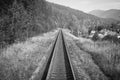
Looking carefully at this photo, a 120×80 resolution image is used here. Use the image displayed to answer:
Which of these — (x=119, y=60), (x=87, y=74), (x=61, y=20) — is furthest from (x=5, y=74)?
(x=61, y=20)

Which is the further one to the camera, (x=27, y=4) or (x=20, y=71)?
(x=27, y=4)

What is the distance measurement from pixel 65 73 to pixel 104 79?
257cm

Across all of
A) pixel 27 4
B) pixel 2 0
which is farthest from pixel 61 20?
pixel 2 0

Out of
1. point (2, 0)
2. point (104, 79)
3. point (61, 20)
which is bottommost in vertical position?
point (104, 79)

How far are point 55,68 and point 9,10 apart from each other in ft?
34.0

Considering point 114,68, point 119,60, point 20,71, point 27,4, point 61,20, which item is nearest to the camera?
point 20,71

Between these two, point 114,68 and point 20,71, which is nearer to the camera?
point 20,71

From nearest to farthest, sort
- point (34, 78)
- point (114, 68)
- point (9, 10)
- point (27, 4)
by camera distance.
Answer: point (34, 78) < point (114, 68) < point (9, 10) < point (27, 4)

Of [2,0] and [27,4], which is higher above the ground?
[27,4]

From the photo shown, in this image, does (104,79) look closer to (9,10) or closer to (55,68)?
(55,68)

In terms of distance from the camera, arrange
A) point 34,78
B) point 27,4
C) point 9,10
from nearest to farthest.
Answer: point 34,78
point 9,10
point 27,4

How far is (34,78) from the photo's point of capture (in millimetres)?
5969

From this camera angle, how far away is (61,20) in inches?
5423

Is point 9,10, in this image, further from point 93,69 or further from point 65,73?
point 93,69
